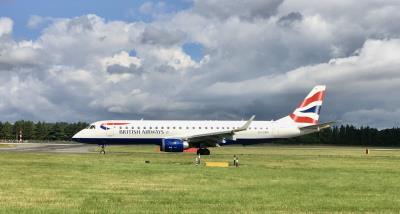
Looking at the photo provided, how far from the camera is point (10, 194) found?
624 inches

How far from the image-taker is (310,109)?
5891cm

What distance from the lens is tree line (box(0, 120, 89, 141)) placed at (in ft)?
612

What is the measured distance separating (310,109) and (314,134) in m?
122

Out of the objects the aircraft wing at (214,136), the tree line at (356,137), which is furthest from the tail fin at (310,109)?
the tree line at (356,137)

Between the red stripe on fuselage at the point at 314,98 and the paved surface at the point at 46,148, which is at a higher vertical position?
the red stripe on fuselage at the point at 314,98

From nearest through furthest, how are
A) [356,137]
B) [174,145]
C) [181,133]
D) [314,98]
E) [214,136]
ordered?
[174,145] → [214,136] → [181,133] → [314,98] → [356,137]

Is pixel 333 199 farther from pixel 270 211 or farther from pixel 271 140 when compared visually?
pixel 271 140

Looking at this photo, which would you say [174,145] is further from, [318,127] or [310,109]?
[310,109]

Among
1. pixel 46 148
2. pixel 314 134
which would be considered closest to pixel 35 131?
pixel 314 134

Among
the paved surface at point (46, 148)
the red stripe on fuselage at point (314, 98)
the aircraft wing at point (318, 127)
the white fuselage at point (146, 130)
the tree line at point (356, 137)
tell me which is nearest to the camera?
the white fuselage at point (146, 130)

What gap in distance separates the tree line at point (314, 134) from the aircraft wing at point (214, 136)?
352 feet

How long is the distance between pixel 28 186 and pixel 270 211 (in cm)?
900

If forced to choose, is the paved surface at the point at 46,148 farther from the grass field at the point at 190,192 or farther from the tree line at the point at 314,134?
the tree line at the point at 314,134

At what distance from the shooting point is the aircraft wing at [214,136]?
50.5m
